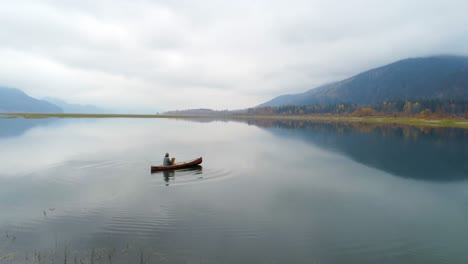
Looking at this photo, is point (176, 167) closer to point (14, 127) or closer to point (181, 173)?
point (181, 173)

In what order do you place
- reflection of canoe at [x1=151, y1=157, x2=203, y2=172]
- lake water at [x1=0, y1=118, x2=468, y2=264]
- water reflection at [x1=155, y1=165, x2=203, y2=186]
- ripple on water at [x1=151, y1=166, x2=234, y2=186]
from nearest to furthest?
lake water at [x1=0, y1=118, x2=468, y2=264] → ripple on water at [x1=151, y1=166, x2=234, y2=186] → water reflection at [x1=155, y1=165, x2=203, y2=186] → reflection of canoe at [x1=151, y1=157, x2=203, y2=172]

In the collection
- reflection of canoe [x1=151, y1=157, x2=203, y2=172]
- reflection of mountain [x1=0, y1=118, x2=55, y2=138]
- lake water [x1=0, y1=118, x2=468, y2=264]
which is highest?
reflection of mountain [x1=0, y1=118, x2=55, y2=138]

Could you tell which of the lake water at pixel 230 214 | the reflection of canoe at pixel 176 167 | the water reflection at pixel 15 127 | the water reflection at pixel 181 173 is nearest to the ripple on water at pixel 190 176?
the water reflection at pixel 181 173

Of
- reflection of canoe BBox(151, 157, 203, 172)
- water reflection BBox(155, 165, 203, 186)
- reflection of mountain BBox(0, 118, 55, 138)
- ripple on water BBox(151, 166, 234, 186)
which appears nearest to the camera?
ripple on water BBox(151, 166, 234, 186)

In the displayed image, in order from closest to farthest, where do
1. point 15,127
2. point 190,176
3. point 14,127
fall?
point 190,176 < point 14,127 < point 15,127

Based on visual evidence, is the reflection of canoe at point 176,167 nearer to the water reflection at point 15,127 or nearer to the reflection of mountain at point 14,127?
the water reflection at point 15,127

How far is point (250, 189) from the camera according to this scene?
23656 millimetres

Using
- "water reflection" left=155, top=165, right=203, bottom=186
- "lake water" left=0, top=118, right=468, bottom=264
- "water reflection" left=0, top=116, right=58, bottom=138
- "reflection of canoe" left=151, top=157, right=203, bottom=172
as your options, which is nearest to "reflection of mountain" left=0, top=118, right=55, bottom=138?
"water reflection" left=0, top=116, right=58, bottom=138

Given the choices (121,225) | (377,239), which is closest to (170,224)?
(121,225)

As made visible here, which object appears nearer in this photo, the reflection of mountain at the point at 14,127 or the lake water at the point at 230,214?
the lake water at the point at 230,214

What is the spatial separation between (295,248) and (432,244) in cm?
758

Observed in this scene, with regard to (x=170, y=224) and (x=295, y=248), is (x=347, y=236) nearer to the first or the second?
(x=295, y=248)

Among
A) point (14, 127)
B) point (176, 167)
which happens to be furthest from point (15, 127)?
point (176, 167)

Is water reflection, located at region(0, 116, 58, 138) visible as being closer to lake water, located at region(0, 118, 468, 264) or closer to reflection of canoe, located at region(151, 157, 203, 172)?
lake water, located at region(0, 118, 468, 264)
